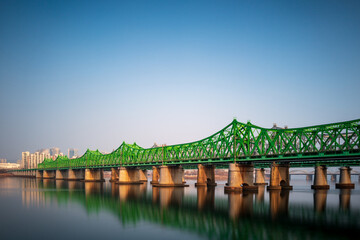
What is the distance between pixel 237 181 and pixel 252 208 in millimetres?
30375

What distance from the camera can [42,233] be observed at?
1356 inches

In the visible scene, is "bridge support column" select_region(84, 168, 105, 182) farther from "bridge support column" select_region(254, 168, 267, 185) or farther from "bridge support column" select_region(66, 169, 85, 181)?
"bridge support column" select_region(254, 168, 267, 185)

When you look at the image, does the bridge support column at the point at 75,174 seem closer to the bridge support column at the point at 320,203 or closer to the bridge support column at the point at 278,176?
Result: the bridge support column at the point at 278,176

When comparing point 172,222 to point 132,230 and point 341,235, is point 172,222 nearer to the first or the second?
point 132,230

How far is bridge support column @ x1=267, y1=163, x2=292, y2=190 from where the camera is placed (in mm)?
94688

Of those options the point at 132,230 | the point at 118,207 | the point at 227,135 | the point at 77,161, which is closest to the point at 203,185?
the point at 227,135

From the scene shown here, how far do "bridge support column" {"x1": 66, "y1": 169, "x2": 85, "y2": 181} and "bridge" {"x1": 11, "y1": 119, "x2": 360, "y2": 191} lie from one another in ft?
43.5

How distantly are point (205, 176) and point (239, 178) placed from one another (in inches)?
1377

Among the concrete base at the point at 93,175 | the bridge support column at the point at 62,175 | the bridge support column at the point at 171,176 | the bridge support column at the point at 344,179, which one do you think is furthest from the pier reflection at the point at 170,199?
the bridge support column at the point at 62,175

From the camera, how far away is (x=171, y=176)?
110 meters

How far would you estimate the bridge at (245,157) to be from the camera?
67688mm

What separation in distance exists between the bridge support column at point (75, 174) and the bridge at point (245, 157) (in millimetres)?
13267

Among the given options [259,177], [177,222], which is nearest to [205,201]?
[177,222]

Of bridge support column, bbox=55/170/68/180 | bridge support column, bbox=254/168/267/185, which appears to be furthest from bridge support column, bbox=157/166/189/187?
bridge support column, bbox=55/170/68/180
